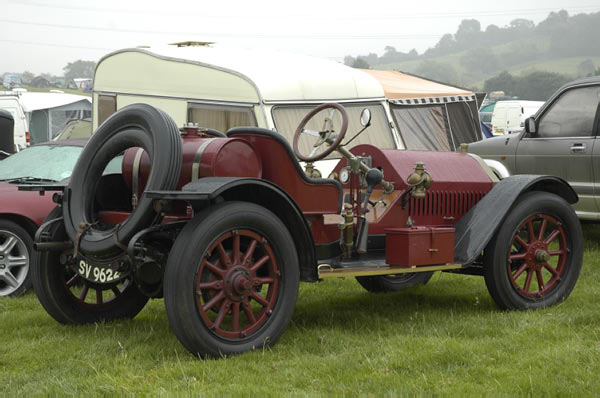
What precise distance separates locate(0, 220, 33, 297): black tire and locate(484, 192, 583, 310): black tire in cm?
406

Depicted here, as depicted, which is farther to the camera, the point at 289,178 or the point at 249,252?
the point at 289,178

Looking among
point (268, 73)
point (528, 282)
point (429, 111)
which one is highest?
point (268, 73)

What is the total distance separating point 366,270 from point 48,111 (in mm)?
22543

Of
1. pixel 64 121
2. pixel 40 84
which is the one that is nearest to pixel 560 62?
pixel 40 84

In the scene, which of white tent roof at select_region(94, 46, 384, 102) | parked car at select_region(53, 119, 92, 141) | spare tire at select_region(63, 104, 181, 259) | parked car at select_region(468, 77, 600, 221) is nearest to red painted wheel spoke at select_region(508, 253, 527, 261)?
spare tire at select_region(63, 104, 181, 259)

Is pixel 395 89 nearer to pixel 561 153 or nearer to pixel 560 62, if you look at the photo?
pixel 561 153

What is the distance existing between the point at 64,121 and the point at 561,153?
2056cm

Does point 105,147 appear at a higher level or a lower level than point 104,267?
higher

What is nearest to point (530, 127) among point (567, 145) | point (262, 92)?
point (567, 145)

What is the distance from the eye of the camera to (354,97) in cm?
1156

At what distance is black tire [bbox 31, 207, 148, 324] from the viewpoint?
17.8ft

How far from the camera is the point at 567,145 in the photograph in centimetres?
927

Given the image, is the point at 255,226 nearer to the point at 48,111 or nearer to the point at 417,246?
the point at 417,246

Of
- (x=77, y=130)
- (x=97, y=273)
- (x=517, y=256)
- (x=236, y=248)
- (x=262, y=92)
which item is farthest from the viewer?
(x=77, y=130)
